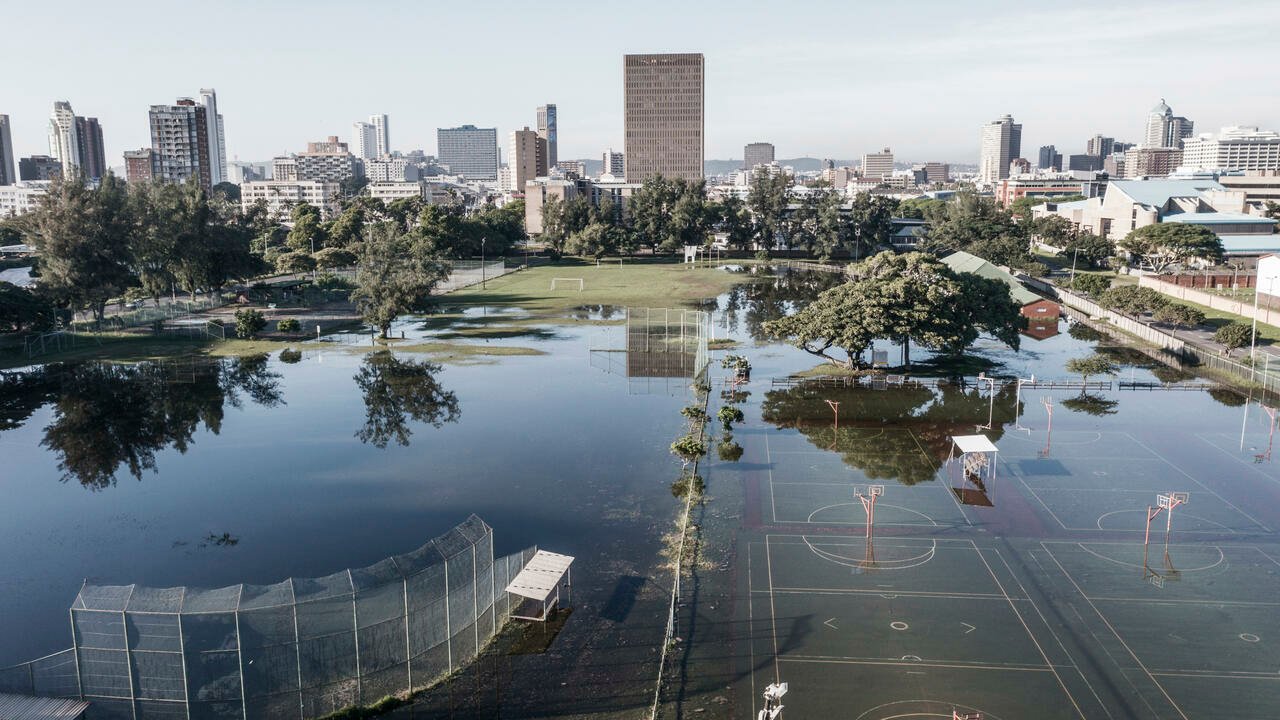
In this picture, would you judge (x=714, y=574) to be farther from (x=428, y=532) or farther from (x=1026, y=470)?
(x=1026, y=470)

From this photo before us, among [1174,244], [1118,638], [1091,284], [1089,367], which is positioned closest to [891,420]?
[1089,367]

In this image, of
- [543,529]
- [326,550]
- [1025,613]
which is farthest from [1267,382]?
[326,550]

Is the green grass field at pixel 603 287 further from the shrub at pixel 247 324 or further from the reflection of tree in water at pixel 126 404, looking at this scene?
the reflection of tree in water at pixel 126 404

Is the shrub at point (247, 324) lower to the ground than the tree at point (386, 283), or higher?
lower

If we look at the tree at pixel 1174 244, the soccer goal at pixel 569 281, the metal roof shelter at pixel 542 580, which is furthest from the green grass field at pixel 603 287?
the metal roof shelter at pixel 542 580

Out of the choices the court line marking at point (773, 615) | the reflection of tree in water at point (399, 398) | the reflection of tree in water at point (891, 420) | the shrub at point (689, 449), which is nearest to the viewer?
the court line marking at point (773, 615)

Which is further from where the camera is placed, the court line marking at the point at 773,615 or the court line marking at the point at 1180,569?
the court line marking at the point at 1180,569

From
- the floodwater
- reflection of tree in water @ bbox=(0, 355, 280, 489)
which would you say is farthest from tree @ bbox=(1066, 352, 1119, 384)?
reflection of tree in water @ bbox=(0, 355, 280, 489)
